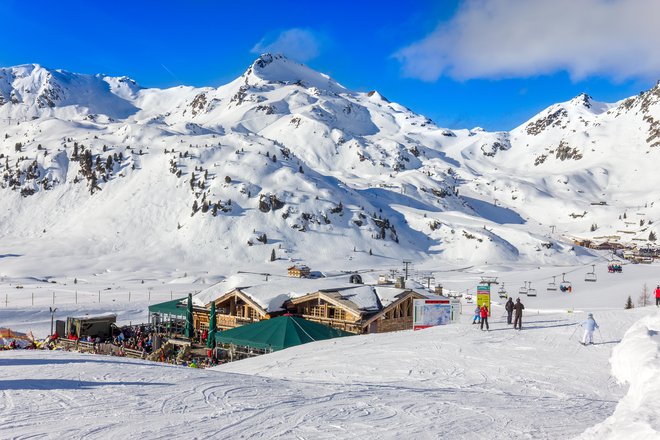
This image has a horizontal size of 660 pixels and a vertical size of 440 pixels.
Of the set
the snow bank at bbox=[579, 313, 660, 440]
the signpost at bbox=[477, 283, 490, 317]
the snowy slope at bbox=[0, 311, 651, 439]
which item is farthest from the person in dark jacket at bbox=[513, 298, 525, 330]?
the snow bank at bbox=[579, 313, 660, 440]

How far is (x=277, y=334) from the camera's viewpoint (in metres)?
25.9

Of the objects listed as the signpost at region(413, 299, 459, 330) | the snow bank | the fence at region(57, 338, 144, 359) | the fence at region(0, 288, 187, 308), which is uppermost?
the snow bank

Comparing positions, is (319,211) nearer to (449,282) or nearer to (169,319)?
(449,282)

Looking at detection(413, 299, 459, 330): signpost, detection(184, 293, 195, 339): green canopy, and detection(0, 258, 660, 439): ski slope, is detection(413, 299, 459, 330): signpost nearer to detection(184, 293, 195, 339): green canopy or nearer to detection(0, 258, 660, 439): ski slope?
detection(0, 258, 660, 439): ski slope

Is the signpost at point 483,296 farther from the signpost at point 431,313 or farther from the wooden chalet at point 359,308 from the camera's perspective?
the wooden chalet at point 359,308

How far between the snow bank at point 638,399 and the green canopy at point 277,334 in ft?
47.4

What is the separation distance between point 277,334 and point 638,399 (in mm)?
19327

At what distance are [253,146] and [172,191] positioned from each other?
27.1 meters

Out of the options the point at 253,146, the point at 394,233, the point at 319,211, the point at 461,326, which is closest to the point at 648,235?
the point at 394,233

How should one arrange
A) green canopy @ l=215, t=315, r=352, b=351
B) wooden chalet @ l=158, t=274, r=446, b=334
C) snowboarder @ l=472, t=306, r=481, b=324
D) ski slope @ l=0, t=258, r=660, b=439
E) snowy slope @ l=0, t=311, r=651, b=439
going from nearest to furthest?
1. ski slope @ l=0, t=258, r=660, b=439
2. snowy slope @ l=0, t=311, r=651, b=439
3. green canopy @ l=215, t=315, r=352, b=351
4. snowboarder @ l=472, t=306, r=481, b=324
5. wooden chalet @ l=158, t=274, r=446, b=334

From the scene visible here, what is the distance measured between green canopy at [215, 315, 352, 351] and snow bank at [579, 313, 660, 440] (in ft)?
47.4

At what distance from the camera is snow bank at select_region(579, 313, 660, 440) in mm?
6480

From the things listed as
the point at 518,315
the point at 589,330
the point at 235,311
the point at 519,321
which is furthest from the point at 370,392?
the point at 235,311

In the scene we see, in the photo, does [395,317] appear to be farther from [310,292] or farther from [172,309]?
[172,309]
